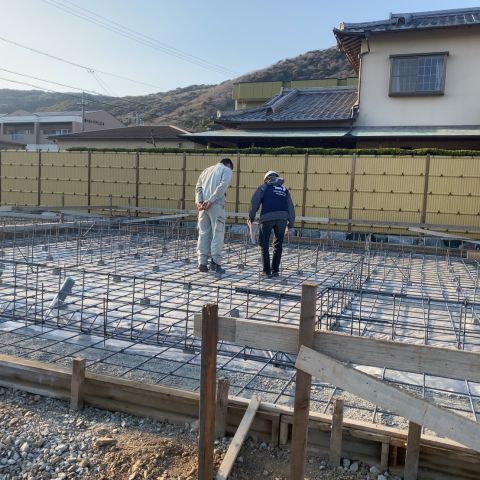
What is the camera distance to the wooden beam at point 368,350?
1909 mm

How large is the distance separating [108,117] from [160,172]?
109ft

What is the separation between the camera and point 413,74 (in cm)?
1509

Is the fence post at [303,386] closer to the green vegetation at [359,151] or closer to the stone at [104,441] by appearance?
the stone at [104,441]

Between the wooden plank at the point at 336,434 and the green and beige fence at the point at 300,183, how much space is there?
25.8 feet

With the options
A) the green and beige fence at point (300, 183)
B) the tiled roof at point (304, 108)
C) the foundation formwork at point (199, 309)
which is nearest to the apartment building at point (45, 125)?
the green and beige fence at point (300, 183)

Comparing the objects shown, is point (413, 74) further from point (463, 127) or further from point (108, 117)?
point (108, 117)

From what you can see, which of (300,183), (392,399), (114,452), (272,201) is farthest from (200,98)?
(392,399)

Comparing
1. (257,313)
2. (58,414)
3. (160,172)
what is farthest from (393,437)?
(160,172)

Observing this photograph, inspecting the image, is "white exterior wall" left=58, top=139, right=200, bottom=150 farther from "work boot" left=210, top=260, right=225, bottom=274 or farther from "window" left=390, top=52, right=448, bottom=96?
"work boot" left=210, top=260, right=225, bottom=274

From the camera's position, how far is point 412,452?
2.28 metres

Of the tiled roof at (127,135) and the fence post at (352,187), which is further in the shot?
the tiled roof at (127,135)

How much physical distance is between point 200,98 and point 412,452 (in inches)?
2663

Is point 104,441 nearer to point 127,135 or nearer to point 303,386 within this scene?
point 303,386

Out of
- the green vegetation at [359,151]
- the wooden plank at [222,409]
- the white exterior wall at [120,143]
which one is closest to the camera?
the wooden plank at [222,409]
